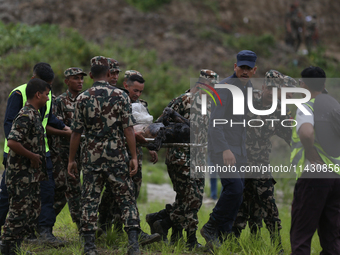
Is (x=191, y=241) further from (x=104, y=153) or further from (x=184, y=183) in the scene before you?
(x=104, y=153)

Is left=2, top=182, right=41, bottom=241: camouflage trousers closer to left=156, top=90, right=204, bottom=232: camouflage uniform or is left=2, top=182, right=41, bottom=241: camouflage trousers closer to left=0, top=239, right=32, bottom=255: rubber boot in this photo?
left=0, top=239, right=32, bottom=255: rubber boot

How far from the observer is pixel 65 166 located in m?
5.23

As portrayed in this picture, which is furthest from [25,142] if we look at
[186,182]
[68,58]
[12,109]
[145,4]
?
[145,4]

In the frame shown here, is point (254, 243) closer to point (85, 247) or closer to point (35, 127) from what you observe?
point (85, 247)

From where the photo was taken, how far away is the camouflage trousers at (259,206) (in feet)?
16.6

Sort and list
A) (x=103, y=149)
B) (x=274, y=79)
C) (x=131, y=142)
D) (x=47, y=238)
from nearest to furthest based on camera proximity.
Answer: (x=103, y=149), (x=131, y=142), (x=47, y=238), (x=274, y=79)

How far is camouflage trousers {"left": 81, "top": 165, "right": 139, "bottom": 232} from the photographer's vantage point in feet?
13.9

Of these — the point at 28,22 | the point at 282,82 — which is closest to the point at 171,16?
the point at 28,22

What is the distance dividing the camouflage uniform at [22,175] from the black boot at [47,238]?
508mm

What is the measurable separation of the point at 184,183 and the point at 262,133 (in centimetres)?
119

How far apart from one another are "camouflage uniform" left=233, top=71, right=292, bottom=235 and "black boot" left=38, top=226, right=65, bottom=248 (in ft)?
7.09

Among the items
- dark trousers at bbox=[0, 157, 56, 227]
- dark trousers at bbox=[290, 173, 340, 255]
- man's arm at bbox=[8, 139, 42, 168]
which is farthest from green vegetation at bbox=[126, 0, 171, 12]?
dark trousers at bbox=[290, 173, 340, 255]

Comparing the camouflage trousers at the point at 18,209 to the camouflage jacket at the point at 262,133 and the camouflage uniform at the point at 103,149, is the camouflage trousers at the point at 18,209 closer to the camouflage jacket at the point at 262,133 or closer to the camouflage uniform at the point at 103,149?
the camouflage uniform at the point at 103,149

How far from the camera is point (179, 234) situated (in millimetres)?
5145
